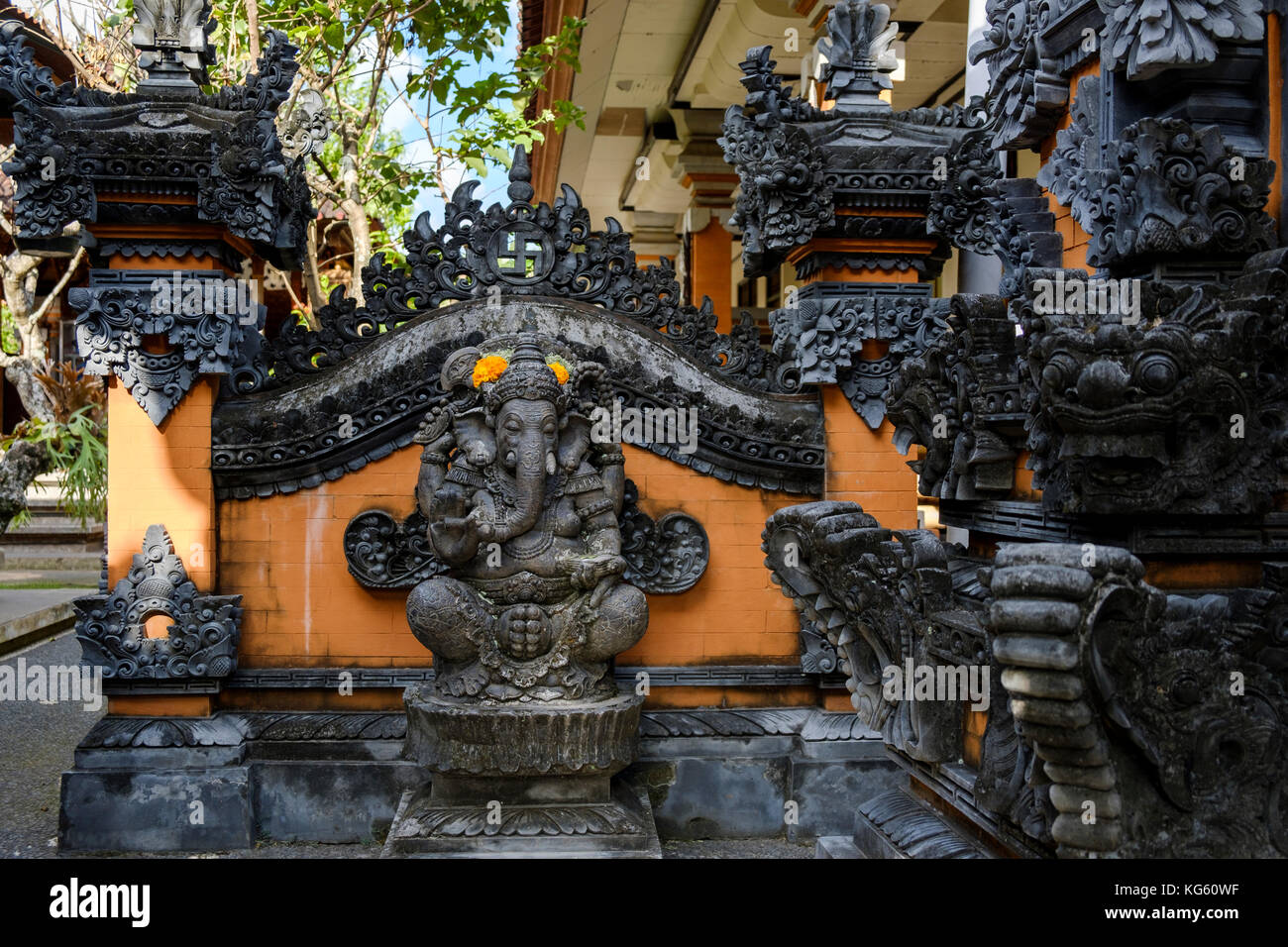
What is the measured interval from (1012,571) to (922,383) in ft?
4.55

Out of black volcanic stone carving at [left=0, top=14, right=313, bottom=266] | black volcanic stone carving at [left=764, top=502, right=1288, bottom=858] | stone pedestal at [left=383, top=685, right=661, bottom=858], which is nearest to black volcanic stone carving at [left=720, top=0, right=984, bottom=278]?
black volcanic stone carving at [left=0, top=14, right=313, bottom=266]

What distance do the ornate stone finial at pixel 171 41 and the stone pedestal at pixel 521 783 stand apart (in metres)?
3.82

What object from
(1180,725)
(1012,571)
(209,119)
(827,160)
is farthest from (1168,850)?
(209,119)

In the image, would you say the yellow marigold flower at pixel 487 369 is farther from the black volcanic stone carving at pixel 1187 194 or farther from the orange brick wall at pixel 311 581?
the black volcanic stone carving at pixel 1187 194

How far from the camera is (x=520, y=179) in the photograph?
6918 millimetres

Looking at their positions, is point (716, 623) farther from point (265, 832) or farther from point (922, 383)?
point (922, 383)

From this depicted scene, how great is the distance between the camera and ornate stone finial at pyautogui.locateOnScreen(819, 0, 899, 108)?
6852mm

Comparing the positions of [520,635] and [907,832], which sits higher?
[520,635]

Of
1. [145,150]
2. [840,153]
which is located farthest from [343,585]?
[840,153]

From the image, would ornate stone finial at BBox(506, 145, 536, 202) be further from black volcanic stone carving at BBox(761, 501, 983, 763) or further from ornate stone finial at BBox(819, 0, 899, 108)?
black volcanic stone carving at BBox(761, 501, 983, 763)

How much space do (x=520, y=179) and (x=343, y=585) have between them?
8.72 feet

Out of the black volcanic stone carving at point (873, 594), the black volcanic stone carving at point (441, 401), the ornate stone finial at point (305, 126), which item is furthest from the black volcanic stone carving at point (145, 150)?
the black volcanic stone carving at point (873, 594)

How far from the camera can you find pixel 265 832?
643 centimetres

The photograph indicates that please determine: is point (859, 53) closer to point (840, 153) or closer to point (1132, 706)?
point (840, 153)
